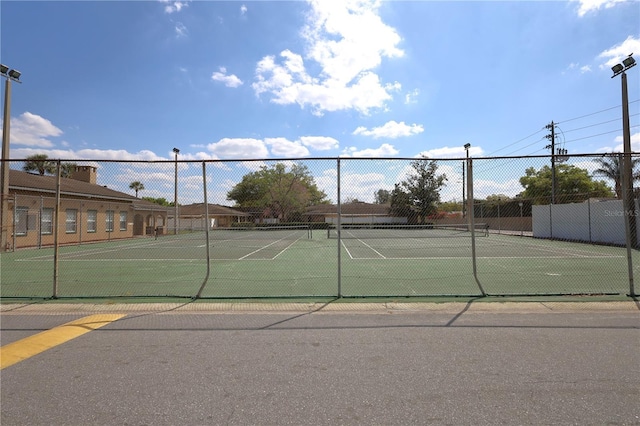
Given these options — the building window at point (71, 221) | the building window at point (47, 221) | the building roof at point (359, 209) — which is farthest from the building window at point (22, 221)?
the building roof at point (359, 209)

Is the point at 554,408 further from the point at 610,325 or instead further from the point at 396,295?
the point at 396,295

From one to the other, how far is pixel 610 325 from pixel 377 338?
3.42 meters

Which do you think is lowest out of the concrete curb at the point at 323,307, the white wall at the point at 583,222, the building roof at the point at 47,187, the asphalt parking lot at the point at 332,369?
the asphalt parking lot at the point at 332,369

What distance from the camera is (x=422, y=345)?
4625mm

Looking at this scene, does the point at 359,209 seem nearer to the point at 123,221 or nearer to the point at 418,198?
the point at 418,198

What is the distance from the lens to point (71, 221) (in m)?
24.1

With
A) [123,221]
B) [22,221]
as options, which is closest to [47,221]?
[22,221]

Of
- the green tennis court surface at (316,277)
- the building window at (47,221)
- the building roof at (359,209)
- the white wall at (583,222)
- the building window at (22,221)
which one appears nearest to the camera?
the green tennis court surface at (316,277)

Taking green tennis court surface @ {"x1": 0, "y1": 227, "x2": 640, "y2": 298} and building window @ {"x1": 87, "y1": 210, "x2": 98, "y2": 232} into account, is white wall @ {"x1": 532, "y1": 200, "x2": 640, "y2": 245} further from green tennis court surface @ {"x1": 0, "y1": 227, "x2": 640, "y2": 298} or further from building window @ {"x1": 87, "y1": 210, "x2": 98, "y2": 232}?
building window @ {"x1": 87, "y1": 210, "x2": 98, "y2": 232}

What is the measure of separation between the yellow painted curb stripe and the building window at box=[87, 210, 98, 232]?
23225 mm

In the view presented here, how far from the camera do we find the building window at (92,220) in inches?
1020

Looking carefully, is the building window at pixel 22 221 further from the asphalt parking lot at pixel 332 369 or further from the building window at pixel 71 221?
the asphalt parking lot at pixel 332 369

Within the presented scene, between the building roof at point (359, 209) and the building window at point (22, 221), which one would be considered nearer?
the building roof at point (359, 209)

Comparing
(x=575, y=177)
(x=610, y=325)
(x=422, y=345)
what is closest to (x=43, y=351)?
(x=422, y=345)
